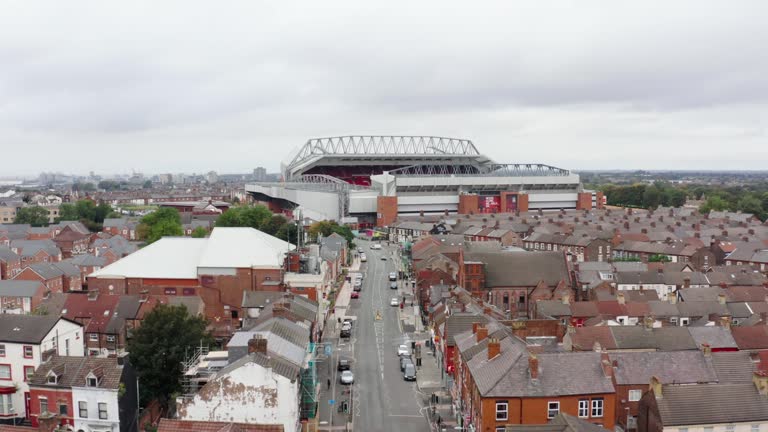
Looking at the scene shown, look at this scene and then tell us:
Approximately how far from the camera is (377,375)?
4675cm

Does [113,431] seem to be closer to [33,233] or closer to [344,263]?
[344,263]

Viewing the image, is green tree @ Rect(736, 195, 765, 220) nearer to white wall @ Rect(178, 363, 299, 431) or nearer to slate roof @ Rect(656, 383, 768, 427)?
slate roof @ Rect(656, 383, 768, 427)

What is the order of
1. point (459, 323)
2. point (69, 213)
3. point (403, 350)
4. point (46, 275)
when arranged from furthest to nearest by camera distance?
point (69, 213) → point (46, 275) → point (403, 350) → point (459, 323)

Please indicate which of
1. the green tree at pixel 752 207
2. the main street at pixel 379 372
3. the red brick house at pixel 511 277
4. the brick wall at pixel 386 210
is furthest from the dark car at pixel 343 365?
the green tree at pixel 752 207

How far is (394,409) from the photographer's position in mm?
40312

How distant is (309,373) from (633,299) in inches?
1445

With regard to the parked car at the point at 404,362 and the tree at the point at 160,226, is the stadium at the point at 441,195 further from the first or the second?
the parked car at the point at 404,362

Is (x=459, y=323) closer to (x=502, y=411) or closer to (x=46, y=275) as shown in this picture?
(x=502, y=411)

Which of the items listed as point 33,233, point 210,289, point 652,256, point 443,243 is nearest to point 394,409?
point 210,289

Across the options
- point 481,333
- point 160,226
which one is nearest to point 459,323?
point 481,333

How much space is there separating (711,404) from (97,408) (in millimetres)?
30703

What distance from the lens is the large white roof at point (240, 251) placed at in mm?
61938

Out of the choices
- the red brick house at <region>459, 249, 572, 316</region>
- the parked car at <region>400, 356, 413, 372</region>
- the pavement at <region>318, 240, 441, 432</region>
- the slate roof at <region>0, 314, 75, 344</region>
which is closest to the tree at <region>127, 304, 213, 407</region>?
the slate roof at <region>0, 314, 75, 344</region>

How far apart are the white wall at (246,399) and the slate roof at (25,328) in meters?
14.3
